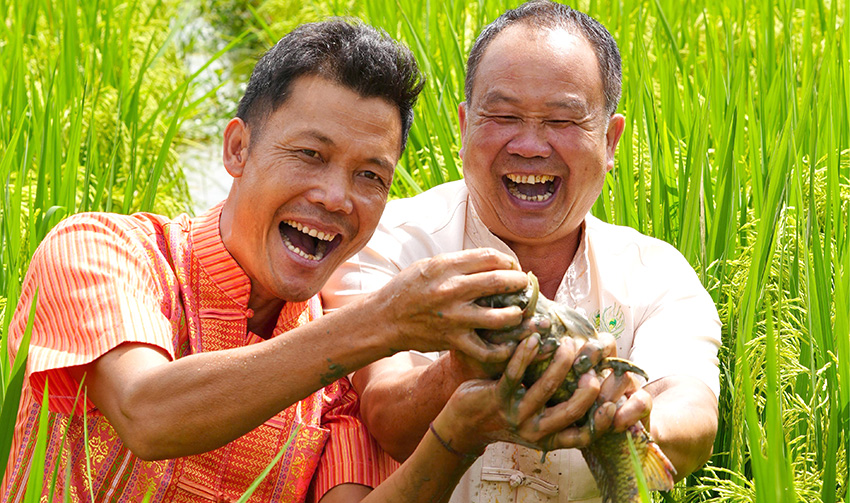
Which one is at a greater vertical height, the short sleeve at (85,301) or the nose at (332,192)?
the nose at (332,192)

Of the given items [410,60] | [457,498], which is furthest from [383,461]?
[410,60]

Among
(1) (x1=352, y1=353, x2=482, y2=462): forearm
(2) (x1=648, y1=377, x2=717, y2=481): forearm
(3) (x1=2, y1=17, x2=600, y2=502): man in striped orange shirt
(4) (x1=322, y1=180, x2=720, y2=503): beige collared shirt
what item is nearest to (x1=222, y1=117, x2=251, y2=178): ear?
(3) (x1=2, y1=17, x2=600, y2=502): man in striped orange shirt

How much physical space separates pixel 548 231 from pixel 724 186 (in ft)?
1.77

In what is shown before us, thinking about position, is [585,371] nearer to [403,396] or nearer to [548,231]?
[403,396]

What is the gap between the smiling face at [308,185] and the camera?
1.72 metres

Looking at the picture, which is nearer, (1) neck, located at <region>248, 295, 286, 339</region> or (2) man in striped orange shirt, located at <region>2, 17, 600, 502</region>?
(2) man in striped orange shirt, located at <region>2, 17, 600, 502</region>

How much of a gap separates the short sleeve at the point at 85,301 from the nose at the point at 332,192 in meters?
0.31

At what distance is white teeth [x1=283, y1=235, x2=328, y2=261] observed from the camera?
1752 millimetres

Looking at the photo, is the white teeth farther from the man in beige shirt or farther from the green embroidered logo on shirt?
the green embroidered logo on shirt

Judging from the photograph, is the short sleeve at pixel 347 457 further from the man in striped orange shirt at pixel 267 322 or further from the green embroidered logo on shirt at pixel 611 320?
the green embroidered logo on shirt at pixel 611 320

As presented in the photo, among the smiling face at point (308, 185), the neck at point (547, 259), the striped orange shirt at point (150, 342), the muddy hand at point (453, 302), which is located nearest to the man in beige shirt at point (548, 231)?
the neck at point (547, 259)

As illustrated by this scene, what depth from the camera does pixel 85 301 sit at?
161 centimetres

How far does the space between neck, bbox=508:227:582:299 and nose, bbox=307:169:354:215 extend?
1.66ft

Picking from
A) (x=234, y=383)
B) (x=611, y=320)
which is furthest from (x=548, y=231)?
(x=234, y=383)
